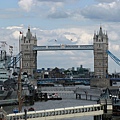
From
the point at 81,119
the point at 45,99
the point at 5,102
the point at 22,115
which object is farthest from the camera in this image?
the point at 45,99

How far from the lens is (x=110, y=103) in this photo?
71.5 meters

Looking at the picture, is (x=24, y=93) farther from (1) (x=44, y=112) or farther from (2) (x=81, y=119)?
(1) (x=44, y=112)

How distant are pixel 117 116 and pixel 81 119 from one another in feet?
23.6

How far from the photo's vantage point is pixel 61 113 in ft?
224

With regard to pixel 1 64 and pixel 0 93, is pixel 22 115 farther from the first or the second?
pixel 1 64

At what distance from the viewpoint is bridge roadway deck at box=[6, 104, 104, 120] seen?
6456 centimetres

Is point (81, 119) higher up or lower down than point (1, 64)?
lower down

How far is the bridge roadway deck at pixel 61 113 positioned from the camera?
2542 inches

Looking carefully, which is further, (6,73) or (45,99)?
(6,73)

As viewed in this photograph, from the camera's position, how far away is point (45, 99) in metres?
148

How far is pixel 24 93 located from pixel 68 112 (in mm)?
66880

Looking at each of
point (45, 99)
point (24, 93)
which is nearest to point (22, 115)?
point (24, 93)

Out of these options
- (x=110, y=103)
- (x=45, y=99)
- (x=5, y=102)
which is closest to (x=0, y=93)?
(x=5, y=102)

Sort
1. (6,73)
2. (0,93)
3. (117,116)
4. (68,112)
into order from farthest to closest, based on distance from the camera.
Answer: (6,73), (0,93), (117,116), (68,112)
